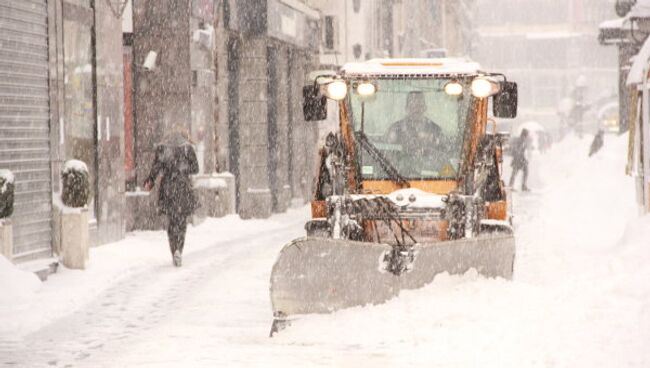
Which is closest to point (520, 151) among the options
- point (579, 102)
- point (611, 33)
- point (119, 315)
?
point (611, 33)

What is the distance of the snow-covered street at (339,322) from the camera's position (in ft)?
29.5

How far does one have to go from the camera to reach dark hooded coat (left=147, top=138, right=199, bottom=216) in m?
16.3

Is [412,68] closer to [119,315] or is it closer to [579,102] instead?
[119,315]

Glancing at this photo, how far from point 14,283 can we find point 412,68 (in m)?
4.83

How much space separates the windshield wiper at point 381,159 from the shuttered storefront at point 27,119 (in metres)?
5.07

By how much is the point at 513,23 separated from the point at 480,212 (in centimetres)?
11213

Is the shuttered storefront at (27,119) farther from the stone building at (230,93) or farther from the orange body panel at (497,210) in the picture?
the orange body panel at (497,210)

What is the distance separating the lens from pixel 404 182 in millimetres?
12805

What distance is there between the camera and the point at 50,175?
1716cm

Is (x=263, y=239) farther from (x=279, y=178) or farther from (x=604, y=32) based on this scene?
(x=604, y=32)

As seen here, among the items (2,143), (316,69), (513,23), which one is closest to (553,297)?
(2,143)

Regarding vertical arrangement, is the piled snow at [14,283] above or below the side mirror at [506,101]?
below

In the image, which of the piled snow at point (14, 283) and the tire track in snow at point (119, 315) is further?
the piled snow at point (14, 283)

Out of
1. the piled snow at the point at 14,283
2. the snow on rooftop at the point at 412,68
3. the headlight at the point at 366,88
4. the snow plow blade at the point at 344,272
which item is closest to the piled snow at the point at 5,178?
the piled snow at the point at 14,283
